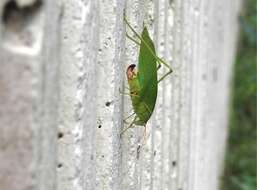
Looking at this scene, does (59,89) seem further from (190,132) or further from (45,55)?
(190,132)

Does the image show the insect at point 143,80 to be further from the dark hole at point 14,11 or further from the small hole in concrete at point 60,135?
the dark hole at point 14,11

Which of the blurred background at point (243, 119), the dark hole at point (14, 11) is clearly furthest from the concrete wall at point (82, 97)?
the blurred background at point (243, 119)

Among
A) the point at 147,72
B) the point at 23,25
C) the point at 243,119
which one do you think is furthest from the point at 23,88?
the point at 243,119

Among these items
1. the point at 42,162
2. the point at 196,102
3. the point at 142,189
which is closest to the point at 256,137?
the point at 196,102

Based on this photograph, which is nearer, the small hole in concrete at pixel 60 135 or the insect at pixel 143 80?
the small hole in concrete at pixel 60 135

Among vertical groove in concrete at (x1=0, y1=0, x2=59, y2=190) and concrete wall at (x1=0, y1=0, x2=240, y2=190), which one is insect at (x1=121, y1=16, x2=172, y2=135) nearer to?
concrete wall at (x1=0, y1=0, x2=240, y2=190)

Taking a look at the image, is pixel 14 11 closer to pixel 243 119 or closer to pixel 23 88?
pixel 23 88

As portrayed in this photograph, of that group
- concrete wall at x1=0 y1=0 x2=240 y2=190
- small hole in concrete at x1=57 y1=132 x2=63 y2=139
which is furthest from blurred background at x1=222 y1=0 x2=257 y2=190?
small hole in concrete at x1=57 y1=132 x2=63 y2=139
